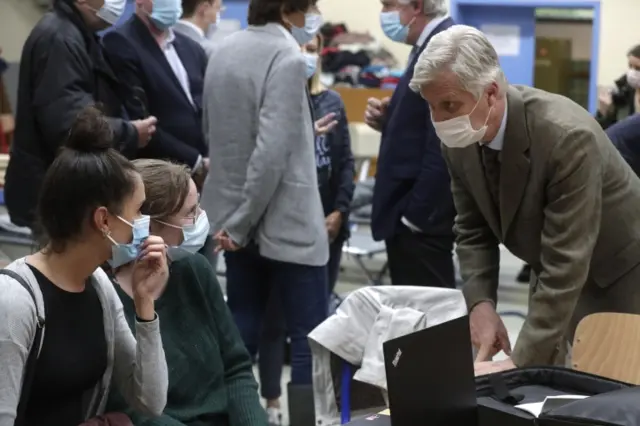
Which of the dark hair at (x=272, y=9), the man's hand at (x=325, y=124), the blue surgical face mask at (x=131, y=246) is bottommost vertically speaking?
the man's hand at (x=325, y=124)

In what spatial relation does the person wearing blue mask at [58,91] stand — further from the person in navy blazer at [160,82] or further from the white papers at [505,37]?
the white papers at [505,37]

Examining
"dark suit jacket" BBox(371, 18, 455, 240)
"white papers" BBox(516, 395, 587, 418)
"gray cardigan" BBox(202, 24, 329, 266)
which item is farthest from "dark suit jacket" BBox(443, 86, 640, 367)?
"gray cardigan" BBox(202, 24, 329, 266)

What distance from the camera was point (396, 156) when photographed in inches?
120

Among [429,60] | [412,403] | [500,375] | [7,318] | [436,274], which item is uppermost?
[429,60]

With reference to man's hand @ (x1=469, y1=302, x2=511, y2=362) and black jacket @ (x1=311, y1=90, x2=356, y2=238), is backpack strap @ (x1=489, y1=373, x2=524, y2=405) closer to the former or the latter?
man's hand @ (x1=469, y1=302, x2=511, y2=362)

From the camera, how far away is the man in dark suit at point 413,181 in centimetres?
299

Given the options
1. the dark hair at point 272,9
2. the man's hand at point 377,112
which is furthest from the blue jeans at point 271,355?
the dark hair at point 272,9

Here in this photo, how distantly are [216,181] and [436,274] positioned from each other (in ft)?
2.55

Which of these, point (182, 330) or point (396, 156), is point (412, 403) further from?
point (396, 156)

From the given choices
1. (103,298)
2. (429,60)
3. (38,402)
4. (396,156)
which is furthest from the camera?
(396,156)

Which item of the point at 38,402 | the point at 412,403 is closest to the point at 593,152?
the point at 412,403

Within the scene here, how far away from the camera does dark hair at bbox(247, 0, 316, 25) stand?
2.96 meters

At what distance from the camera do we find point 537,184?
7.06 ft

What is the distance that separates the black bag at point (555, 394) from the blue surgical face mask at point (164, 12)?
1.93m
